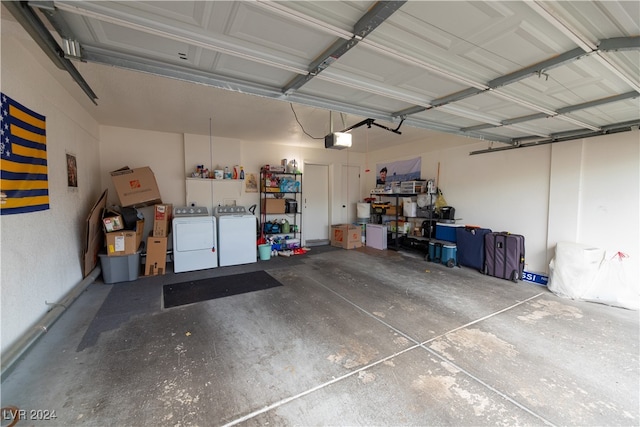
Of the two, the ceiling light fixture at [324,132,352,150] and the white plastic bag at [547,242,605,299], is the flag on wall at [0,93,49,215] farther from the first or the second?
the white plastic bag at [547,242,605,299]

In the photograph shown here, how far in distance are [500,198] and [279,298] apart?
13.8ft

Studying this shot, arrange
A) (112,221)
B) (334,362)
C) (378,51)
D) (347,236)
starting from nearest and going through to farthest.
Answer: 1. (378,51)
2. (334,362)
3. (112,221)
4. (347,236)

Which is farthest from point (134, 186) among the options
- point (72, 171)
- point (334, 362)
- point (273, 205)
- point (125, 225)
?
point (334, 362)

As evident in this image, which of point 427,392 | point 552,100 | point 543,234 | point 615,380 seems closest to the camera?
point 427,392

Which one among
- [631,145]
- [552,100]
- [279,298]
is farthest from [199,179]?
[631,145]

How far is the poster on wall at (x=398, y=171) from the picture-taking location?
5.97 meters

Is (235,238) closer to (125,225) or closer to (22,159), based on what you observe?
(125,225)

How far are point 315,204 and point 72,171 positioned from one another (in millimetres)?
4729

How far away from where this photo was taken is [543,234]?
4.01 metres

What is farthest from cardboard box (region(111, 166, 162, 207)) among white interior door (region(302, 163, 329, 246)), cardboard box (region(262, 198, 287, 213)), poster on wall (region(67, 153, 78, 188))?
white interior door (region(302, 163, 329, 246))

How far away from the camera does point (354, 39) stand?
1.48 meters

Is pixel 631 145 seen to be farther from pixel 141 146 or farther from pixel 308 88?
pixel 141 146

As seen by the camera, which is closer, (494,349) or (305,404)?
(305,404)

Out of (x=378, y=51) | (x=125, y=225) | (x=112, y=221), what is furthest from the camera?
(x=125, y=225)
